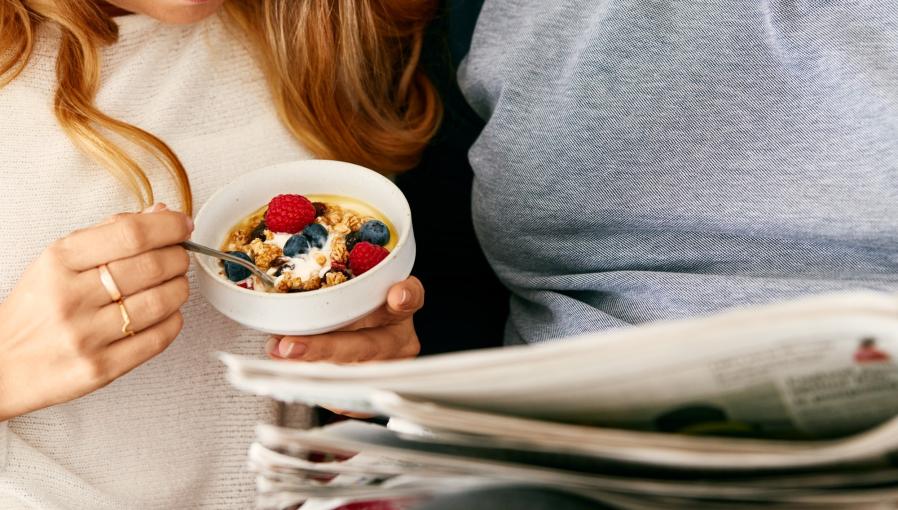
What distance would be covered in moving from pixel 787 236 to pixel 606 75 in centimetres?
29

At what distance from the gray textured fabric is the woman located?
0.25 m

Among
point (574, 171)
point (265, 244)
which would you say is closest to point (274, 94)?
point (265, 244)

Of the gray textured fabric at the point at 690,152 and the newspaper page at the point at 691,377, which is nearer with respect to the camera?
the newspaper page at the point at 691,377

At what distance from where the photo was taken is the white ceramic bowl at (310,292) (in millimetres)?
798

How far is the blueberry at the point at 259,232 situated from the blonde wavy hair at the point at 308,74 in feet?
0.61

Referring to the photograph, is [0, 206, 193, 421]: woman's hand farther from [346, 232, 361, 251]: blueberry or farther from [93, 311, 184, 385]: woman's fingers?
[346, 232, 361, 251]: blueberry

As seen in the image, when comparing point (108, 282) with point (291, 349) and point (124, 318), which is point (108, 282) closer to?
point (124, 318)

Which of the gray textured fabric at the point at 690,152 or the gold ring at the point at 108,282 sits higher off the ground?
the gray textured fabric at the point at 690,152

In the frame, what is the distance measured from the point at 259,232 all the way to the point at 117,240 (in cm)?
18

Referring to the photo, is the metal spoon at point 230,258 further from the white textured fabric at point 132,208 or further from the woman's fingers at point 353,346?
the white textured fabric at point 132,208

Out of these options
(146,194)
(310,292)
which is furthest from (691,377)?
(146,194)

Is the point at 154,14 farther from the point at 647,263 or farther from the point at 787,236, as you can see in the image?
the point at 787,236

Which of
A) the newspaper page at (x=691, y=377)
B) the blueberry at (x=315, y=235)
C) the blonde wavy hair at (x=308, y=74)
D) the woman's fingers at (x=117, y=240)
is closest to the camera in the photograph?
the newspaper page at (x=691, y=377)

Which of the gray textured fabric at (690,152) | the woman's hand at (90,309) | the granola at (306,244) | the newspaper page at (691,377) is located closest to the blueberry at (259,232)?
the granola at (306,244)
